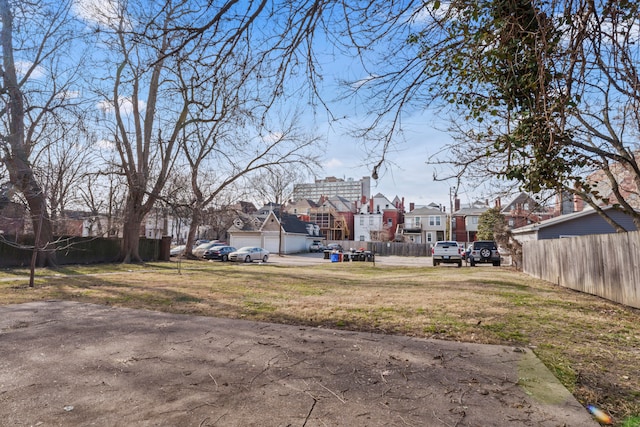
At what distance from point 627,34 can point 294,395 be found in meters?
4.11

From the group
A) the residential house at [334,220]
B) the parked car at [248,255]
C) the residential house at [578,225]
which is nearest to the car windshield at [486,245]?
the residential house at [578,225]

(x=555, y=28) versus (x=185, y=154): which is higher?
(x=185, y=154)

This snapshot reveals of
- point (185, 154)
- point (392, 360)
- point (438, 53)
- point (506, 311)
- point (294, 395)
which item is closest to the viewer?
point (294, 395)

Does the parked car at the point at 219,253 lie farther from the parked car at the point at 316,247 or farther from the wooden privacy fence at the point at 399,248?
the parked car at the point at 316,247

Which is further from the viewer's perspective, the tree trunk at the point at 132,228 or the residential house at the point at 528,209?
the tree trunk at the point at 132,228

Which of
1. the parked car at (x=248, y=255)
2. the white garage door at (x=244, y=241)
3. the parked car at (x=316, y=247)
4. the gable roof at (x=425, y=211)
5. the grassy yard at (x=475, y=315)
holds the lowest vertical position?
the grassy yard at (x=475, y=315)

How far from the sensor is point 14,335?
5.04m

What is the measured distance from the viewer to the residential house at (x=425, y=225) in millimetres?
59781

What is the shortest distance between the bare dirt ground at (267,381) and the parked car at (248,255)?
85.6ft

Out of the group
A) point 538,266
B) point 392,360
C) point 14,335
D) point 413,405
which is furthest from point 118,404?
point 538,266

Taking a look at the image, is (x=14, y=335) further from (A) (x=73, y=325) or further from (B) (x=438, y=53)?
(B) (x=438, y=53)

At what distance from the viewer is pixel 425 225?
198 feet

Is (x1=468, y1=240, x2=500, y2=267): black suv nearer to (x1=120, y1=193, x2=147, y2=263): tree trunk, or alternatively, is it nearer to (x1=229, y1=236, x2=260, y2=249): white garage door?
(x1=120, y1=193, x2=147, y2=263): tree trunk

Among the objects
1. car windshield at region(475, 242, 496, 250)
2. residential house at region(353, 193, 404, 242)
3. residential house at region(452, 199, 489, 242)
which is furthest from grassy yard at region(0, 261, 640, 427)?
residential house at region(353, 193, 404, 242)
